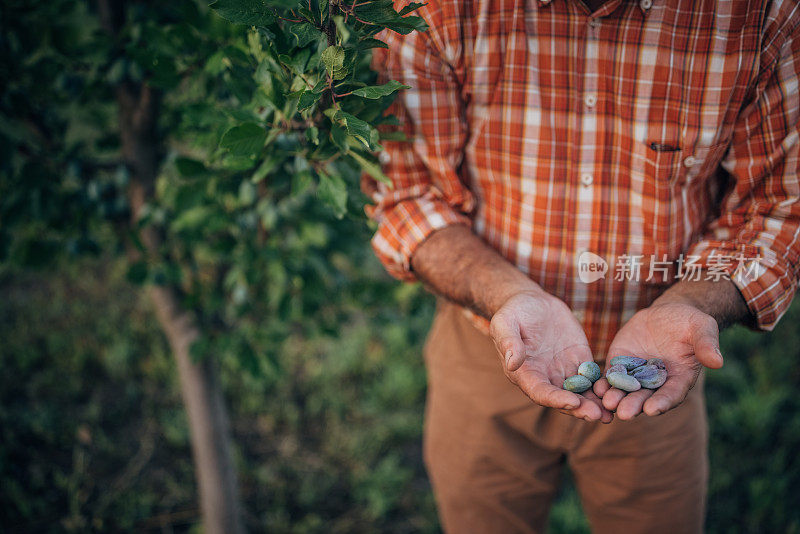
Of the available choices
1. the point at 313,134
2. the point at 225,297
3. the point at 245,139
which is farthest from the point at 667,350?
the point at 225,297

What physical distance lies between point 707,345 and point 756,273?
1.16 feet

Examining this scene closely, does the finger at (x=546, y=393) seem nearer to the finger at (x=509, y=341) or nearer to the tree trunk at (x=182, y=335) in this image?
the finger at (x=509, y=341)

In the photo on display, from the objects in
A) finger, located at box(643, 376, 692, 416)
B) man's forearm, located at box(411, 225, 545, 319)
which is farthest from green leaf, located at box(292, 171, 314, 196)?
finger, located at box(643, 376, 692, 416)

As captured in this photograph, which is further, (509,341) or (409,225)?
(409,225)

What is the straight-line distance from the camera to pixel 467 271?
1270mm

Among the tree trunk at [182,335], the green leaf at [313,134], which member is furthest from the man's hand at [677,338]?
the tree trunk at [182,335]

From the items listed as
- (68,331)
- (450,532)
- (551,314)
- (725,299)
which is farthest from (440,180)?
(68,331)

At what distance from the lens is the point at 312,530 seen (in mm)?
2258

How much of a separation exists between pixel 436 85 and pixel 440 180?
242 mm

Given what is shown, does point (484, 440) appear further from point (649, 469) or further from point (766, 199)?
point (766, 199)

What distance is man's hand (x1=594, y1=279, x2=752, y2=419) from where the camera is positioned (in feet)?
3.23

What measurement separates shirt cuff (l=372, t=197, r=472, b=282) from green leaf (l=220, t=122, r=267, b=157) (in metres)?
0.44

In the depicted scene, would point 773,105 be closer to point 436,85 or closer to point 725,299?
point 725,299

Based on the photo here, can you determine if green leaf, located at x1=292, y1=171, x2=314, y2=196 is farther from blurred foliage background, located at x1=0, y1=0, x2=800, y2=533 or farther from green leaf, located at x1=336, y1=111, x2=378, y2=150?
green leaf, located at x1=336, y1=111, x2=378, y2=150
